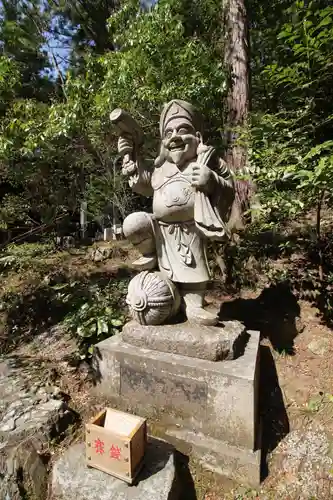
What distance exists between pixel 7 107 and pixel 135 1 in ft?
8.05

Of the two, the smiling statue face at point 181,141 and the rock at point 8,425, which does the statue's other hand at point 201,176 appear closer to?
the smiling statue face at point 181,141

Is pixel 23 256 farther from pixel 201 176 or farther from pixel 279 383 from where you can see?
pixel 279 383

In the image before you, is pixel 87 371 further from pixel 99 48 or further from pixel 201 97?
pixel 99 48

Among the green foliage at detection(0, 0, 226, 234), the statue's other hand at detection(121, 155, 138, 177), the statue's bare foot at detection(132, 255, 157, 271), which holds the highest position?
the green foliage at detection(0, 0, 226, 234)

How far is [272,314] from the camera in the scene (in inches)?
146

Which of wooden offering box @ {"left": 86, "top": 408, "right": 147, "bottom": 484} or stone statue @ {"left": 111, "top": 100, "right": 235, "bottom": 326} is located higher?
stone statue @ {"left": 111, "top": 100, "right": 235, "bottom": 326}

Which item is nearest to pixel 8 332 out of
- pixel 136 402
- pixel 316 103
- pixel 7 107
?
pixel 136 402

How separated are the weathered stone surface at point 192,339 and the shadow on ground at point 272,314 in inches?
39.8

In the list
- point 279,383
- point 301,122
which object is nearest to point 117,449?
point 279,383

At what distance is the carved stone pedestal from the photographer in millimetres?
1993

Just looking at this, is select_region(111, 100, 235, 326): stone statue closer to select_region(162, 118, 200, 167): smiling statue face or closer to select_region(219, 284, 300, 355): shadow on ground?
select_region(162, 118, 200, 167): smiling statue face

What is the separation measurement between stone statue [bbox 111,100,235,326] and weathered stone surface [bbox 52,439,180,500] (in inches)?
39.8

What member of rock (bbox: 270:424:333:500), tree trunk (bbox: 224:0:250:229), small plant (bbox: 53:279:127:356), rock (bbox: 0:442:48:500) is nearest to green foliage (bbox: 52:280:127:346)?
small plant (bbox: 53:279:127:356)

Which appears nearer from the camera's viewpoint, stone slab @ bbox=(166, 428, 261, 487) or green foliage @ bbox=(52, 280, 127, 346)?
stone slab @ bbox=(166, 428, 261, 487)
